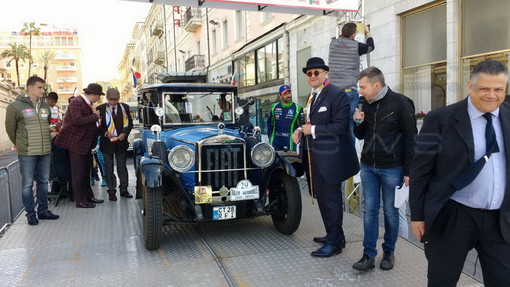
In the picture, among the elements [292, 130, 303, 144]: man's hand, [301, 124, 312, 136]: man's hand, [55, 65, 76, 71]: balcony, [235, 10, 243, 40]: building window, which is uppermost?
[55, 65, 76, 71]: balcony

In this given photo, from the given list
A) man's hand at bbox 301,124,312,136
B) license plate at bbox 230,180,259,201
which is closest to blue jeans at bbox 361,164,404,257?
man's hand at bbox 301,124,312,136

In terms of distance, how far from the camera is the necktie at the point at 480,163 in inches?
77.6

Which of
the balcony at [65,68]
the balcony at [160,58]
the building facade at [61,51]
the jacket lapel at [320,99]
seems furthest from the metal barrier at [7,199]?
the balcony at [65,68]

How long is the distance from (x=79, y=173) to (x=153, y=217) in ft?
8.26

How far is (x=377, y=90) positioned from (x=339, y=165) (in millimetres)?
803

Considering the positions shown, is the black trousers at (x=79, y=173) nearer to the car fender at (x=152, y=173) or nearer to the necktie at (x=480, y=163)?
the car fender at (x=152, y=173)

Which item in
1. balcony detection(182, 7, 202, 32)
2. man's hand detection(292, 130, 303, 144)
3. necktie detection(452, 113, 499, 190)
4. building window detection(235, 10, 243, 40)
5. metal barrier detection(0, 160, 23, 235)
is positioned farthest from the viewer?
balcony detection(182, 7, 202, 32)

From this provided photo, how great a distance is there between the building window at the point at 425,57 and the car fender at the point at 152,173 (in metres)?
6.79

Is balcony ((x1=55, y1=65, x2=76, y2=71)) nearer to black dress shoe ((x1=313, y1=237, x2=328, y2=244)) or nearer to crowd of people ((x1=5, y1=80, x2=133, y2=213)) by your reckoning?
crowd of people ((x1=5, y1=80, x2=133, y2=213))

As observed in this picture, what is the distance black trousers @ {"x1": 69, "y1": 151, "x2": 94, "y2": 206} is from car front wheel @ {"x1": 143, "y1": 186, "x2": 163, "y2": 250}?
7.77 ft

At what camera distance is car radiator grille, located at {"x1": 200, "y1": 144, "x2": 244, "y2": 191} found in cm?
406

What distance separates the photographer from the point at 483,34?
7332mm

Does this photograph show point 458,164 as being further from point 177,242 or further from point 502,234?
point 177,242

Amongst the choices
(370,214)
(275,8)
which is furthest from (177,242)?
(275,8)
